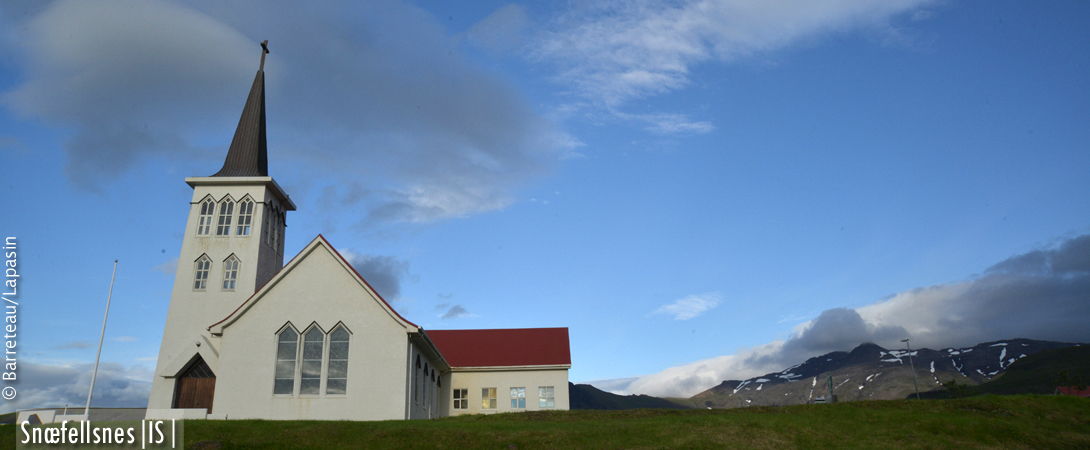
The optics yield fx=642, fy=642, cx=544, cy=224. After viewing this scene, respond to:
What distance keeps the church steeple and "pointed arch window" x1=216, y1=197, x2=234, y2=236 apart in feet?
5.46

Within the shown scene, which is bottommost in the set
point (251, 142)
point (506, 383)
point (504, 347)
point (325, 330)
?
point (506, 383)

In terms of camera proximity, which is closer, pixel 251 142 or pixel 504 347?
pixel 251 142

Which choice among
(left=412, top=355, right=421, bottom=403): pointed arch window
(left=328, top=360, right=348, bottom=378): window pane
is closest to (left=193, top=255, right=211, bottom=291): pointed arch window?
(left=328, top=360, right=348, bottom=378): window pane

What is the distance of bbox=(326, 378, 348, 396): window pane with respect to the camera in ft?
86.3

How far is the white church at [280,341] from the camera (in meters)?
26.2

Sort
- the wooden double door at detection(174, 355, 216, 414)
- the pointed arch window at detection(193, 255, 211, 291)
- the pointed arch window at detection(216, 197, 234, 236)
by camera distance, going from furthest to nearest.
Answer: the pointed arch window at detection(216, 197, 234, 236), the pointed arch window at detection(193, 255, 211, 291), the wooden double door at detection(174, 355, 216, 414)

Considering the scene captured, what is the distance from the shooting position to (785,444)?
20.3 metres

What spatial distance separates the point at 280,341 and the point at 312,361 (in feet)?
5.37

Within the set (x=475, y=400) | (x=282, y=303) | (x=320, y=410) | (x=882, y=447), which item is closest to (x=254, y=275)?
(x=282, y=303)

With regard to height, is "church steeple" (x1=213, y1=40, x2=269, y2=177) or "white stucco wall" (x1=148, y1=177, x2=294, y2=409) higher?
"church steeple" (x1=213, y1=40, x2=269, y2=177)

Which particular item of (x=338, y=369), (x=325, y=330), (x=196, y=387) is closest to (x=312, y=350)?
(x=325, y=330)

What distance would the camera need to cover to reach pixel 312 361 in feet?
87.6

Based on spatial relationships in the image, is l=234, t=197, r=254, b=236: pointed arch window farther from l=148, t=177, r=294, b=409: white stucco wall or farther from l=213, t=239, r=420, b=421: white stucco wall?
l=213, t=239, r=420, b=421: white stucco wall

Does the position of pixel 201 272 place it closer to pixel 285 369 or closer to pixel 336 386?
pixel 285 369
